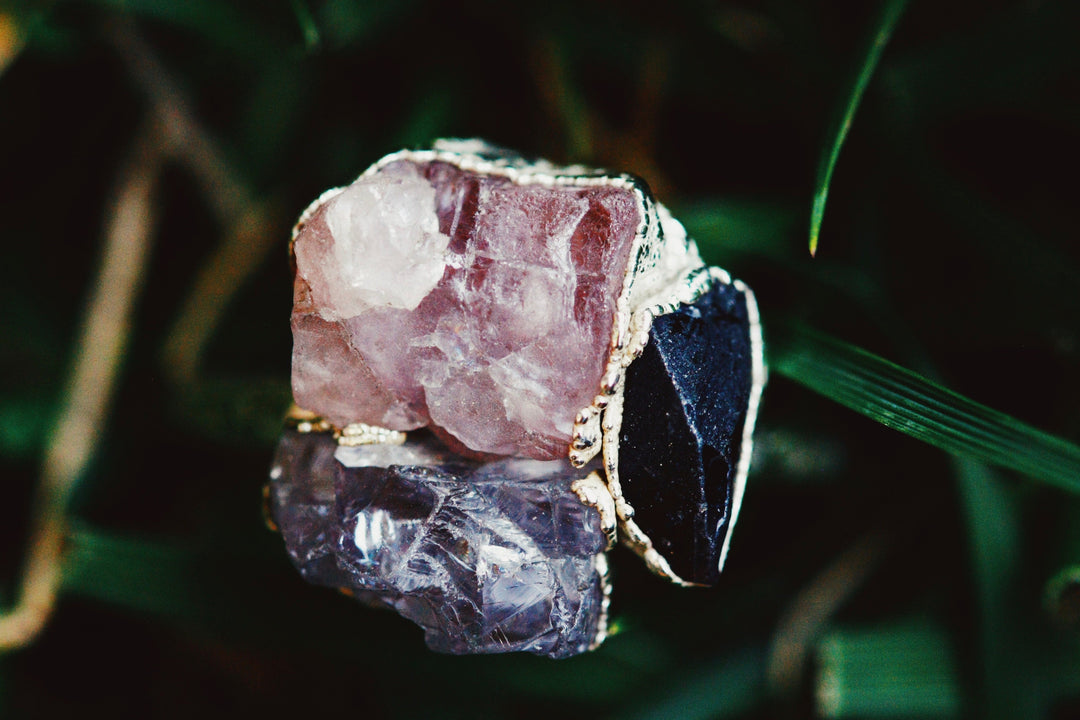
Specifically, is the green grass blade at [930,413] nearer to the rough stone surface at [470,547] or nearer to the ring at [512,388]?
the ring at [512,388]

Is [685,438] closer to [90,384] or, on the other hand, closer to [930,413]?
[930,413]

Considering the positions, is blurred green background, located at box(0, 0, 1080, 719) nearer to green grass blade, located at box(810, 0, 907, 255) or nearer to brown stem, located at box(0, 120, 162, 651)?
brown stem, located at box(0, 120, 162, 651)

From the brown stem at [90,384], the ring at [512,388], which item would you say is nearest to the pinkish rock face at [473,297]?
the ring at [512,388]

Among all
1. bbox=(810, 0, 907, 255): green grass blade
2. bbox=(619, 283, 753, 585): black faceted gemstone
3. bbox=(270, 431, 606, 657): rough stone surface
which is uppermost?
bbox=(810, 0, 907, 255): green grass blade

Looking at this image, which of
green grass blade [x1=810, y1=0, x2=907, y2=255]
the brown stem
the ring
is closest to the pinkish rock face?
the ring

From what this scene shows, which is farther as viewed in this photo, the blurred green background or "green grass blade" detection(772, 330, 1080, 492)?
the blurred green background

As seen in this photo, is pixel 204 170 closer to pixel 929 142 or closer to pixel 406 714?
pixel 406 714

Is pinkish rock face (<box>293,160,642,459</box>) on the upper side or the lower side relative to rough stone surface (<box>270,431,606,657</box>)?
upper
